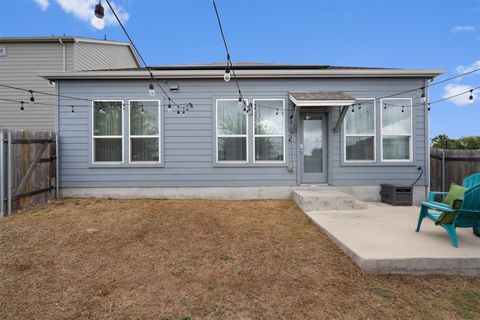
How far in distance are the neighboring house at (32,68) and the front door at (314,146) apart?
10444 millimetres

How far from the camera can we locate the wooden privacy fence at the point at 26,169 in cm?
495

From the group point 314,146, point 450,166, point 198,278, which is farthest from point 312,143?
point 198,278

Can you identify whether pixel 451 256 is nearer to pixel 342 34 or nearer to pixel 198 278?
pixel 198 278

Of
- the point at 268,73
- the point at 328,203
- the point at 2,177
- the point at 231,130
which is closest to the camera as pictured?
the point at 2,177

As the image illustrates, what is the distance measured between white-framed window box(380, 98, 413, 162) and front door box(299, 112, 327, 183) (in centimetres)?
161

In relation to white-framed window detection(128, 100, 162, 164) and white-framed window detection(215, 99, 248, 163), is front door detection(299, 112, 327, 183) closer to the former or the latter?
white-framed window detection(215, 99, 248, 163)

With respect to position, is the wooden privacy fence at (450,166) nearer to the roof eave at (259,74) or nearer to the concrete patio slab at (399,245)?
the roof eave at (259,74)

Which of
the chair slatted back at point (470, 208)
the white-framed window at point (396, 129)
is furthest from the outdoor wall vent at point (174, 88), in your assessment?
the chair slatted back at point (470, 208)

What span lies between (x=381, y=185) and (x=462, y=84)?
2.97 meters

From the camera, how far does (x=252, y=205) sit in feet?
18.9

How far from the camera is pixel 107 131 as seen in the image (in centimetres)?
652

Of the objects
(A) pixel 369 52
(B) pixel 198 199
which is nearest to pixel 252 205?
(B) pixel 198 199

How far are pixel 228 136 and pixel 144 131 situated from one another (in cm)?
240

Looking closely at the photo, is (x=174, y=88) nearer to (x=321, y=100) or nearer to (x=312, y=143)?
(x=321, y=100)
